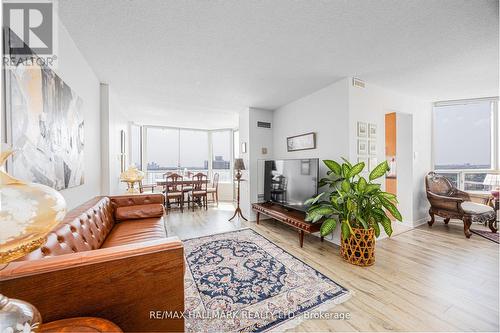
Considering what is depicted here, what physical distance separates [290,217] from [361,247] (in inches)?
39.9

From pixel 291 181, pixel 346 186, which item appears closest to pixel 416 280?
pixel 346 186

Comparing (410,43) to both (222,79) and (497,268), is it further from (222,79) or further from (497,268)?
(497,268)

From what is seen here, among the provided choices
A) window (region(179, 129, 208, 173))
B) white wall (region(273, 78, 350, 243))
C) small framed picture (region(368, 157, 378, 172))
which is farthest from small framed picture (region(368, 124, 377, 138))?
window (region(179, 129, 208, 173))

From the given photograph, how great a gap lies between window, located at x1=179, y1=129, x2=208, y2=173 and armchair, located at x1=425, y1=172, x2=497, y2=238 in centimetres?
620

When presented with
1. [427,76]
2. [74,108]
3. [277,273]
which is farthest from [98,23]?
[427,76]

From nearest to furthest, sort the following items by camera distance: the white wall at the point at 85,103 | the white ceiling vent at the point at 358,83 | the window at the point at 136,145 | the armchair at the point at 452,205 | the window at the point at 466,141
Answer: the white wall at the point at 85,103 → the white ceiling vent at the point at 358,83 → the armchair at the point at 452,205 → the window at the point at 466,141 → the window at the point at 136,145

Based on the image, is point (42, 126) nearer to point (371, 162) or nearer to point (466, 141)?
point (371, 162)

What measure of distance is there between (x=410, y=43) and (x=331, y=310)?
274 cm

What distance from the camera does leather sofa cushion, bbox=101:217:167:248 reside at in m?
1.88

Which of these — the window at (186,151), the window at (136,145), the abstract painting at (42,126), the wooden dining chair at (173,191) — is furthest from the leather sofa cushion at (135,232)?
the window at (186,151)

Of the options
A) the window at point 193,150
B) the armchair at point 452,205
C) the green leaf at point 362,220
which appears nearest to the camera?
the green leaf at point 362,220

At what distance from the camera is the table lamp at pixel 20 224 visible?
1.87ft

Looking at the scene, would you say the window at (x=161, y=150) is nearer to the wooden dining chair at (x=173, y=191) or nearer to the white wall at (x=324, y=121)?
the wooden dining chair at (x=173, y=191)

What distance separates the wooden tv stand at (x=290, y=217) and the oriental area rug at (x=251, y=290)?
1.35 feet
